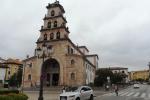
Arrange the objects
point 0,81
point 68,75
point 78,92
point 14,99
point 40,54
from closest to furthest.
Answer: point 14,99 < point 78,92 < point 40,54 < point 0,81 < point 68,75

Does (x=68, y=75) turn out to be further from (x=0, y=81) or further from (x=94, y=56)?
(x=94, y=56)

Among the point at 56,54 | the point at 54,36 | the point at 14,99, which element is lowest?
the point at 14,99

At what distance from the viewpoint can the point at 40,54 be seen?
22844 millimetres

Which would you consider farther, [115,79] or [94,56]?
[94,56]

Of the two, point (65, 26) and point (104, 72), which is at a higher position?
point (65, 26)

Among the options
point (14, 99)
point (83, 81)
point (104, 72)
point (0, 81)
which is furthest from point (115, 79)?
point (14, 99)

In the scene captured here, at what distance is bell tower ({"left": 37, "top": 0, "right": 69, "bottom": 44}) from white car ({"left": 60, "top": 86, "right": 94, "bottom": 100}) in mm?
36576

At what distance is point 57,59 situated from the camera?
59.6m

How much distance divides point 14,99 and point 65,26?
145 feet

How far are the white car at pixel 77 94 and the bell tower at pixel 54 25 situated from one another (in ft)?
120

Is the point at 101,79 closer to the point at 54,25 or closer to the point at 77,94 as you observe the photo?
the point at 54,25

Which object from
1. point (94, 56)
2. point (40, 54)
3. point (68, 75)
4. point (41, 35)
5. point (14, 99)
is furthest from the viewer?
point (94, 56)

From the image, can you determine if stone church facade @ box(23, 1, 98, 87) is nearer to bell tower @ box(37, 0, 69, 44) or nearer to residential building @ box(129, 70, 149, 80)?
bell tower @ box(37, 0, 69, 44)

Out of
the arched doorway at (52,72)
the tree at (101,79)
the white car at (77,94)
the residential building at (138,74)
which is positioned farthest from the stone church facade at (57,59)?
the residential building at (138,74)
